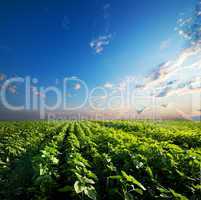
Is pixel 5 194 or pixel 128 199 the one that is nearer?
pixel 128 199

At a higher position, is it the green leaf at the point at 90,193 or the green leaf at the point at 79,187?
the green leaf at the point at 79,187

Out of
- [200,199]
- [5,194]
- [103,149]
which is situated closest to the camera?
[200,199]

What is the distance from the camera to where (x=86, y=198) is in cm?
278

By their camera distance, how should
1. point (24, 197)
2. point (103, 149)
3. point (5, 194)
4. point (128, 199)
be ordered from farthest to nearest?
point (103, 149), point (5, 194), point (24, 197), point (128, 199)

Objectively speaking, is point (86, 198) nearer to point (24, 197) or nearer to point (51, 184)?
point (51, 184)

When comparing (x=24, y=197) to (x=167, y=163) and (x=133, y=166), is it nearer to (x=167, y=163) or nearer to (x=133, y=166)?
(x=133, y=166)

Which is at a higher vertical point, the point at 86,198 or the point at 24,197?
the point at 86,198

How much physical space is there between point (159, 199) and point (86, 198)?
55.0 inches

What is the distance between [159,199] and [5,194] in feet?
11.8

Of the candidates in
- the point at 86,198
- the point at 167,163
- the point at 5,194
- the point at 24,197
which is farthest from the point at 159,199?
the point at 5,194

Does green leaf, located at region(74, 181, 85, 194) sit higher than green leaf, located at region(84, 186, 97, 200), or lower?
higher

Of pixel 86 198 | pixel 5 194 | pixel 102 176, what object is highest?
pixel 86 198

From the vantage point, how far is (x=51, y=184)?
3.44 m

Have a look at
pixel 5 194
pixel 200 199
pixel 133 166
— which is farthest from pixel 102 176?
pixel 5 194
